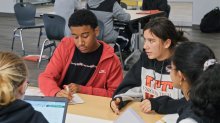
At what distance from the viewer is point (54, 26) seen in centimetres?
449

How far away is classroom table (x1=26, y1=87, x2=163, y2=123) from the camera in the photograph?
1.73m

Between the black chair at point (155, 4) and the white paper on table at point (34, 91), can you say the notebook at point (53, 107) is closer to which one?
the white paper on table at point (34, 91)

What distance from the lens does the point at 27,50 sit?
19.4 ft

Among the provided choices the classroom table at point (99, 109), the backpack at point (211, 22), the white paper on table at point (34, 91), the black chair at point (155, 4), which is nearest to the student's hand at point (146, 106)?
the classroom table at point (99, 109)

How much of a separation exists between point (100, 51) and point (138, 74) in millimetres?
312

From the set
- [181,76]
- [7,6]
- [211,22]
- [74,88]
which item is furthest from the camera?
[7,6]

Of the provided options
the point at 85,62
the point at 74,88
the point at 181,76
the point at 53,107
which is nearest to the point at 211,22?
the point at 85,62

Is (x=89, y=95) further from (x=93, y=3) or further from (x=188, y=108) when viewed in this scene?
(x=93, y=3)

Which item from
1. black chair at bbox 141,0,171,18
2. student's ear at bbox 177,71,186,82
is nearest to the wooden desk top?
student's ear at bbox 177,71,186,82

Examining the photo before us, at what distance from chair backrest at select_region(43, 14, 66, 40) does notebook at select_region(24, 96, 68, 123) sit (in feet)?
9.89

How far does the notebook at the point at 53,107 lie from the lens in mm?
1429

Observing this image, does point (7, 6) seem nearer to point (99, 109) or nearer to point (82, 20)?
point (82, 20)

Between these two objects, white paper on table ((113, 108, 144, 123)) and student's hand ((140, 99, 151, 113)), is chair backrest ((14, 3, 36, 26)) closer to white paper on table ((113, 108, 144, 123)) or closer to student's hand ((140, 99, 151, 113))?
student's hand ((140, 99, 151, 113))

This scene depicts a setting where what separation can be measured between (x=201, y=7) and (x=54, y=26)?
4473 millimetres
